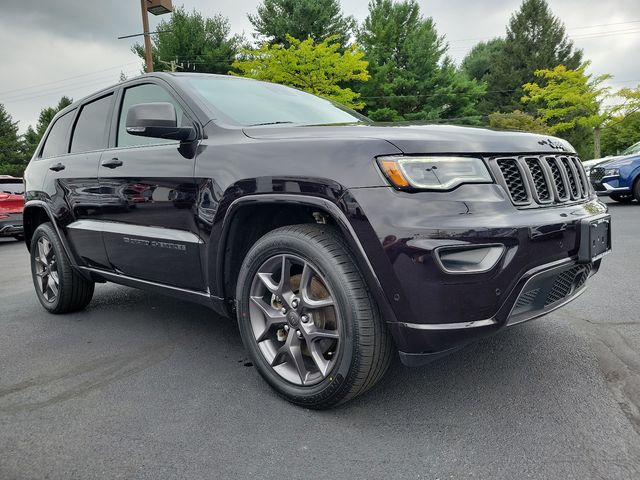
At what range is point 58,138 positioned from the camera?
4.27 m

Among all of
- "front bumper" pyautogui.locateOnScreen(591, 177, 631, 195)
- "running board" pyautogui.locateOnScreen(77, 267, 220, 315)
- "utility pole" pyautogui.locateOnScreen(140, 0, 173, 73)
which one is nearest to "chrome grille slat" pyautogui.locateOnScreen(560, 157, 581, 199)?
"running board" pyautogui.locateOnScreen(77, 267, 220, 315)

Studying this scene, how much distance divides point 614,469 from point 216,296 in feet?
6.24

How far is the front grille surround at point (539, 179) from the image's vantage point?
208cm

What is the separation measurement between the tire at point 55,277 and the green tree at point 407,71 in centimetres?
2904

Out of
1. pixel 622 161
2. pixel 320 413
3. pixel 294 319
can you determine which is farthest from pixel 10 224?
pixel 622 161

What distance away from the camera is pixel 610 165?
1131cm

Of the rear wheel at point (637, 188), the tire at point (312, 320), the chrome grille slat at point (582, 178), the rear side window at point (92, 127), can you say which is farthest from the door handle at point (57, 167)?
the rear wheel at point (637, 188)

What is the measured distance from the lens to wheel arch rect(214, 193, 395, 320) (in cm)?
200

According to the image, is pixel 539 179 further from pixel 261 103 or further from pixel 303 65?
pixel 303 65

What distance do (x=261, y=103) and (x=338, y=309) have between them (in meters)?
1.58

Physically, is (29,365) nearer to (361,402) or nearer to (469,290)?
(361,402)

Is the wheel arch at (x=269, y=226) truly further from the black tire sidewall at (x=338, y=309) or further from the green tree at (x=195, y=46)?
the green tree at (x=195, y=46)

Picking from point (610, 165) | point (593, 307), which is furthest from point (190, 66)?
point (593, 307)

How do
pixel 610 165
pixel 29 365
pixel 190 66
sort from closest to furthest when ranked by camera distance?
pixel 29 365 → pixel 610 165 → pixel 190 66
